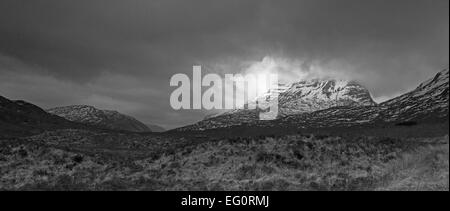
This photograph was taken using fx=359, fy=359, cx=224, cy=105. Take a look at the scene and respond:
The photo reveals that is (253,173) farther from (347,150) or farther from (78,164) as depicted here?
(78,164)

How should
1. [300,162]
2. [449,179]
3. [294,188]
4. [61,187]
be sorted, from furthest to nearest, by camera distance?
1. [300,162]
2. [61,187]
3. [294,188]
4. [449,179]

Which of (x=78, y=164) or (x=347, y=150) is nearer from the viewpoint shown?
(x=347, y=150)

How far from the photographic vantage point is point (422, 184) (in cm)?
1764

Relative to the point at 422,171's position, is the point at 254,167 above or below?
below

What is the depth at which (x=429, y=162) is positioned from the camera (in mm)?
19719

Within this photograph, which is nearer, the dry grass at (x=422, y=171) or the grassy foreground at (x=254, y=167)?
the dry grass at (x=422, y=171)

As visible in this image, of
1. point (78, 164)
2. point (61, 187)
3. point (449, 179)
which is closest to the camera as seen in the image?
point (449, 179)

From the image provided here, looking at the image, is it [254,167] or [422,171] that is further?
[254,167]

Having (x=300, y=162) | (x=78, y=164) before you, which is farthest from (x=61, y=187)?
(x=300, y=162)

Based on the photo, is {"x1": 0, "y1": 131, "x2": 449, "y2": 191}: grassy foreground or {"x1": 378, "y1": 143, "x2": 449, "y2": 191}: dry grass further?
{"x1": 0, "y1": 131, "x2": 449, "y2": 191}: grassy foreground

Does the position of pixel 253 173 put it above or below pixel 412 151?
below

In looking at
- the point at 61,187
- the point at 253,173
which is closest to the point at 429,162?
the point at 253,173
